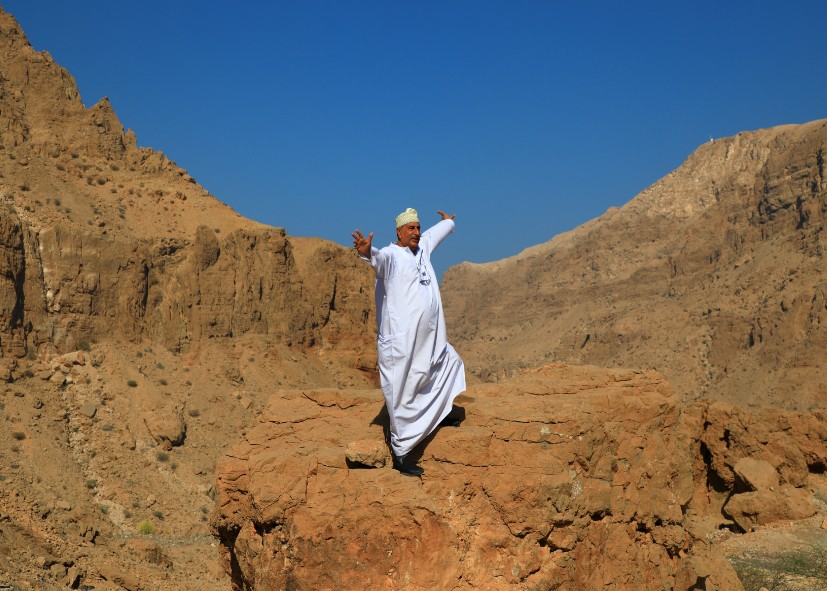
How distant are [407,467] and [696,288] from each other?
58479 millimetres

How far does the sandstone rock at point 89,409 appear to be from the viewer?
21828 mm

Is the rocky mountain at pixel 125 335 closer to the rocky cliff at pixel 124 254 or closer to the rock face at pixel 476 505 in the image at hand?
the rocky cliff at pixel 124 254

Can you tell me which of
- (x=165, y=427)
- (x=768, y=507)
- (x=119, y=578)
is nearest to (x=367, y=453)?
(x=768, y=507)

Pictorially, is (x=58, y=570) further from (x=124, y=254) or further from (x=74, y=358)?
(x=124, y=254)

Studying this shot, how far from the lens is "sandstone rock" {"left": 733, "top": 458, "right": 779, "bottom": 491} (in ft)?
36.2

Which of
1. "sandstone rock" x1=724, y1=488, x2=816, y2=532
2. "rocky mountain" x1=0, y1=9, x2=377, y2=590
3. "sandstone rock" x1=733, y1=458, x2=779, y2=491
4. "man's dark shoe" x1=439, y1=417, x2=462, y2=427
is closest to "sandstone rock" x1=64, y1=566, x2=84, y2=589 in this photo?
"rocky mountain" x1=0, y1=9, x2=377, y2=590

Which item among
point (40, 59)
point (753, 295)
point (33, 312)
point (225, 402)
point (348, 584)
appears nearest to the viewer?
point (348, 584)

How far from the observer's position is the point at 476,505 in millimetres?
4746

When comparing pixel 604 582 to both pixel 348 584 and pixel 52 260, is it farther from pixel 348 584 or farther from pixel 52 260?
pixel 52 260

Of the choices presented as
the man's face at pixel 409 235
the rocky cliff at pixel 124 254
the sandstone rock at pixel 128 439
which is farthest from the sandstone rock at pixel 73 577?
the rocky cliff at pixel 124 254

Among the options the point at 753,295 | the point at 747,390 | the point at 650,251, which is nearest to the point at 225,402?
the point at 747,390

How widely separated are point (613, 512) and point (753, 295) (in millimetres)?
49540

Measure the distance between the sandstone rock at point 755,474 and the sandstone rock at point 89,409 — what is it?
18.9 metres

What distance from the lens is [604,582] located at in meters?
5.10
